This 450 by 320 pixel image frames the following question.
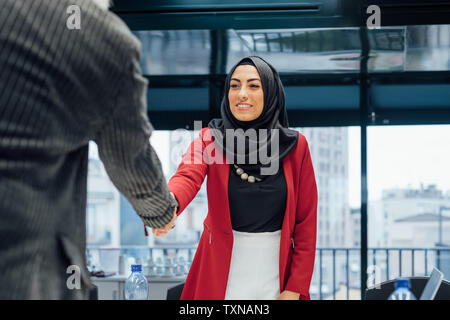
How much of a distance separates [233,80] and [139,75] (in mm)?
1094

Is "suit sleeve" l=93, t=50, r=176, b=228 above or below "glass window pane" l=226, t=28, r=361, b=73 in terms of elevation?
below

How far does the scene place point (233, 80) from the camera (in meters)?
1.80

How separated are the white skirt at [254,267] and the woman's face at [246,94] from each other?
1.34ft

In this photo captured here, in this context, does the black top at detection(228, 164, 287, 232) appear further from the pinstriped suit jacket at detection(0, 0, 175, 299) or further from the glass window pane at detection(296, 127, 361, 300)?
the glass window pane at detection(296, 127, 361, 300)

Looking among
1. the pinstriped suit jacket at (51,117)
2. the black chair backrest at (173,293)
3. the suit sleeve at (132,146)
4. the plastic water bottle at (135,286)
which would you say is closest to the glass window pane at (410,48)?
the black chair backrest at (173,293)

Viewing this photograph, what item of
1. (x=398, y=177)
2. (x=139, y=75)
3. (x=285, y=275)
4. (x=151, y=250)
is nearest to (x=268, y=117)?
(x=285, y=275)

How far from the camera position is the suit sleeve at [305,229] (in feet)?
5.43

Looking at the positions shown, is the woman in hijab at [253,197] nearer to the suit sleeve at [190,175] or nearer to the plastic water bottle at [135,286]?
the suit sleeve at [190,175]

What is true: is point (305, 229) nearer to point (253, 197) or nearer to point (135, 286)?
point (253, 197)

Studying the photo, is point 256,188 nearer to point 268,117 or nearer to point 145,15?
point 268,117

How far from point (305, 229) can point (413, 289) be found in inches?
20.0

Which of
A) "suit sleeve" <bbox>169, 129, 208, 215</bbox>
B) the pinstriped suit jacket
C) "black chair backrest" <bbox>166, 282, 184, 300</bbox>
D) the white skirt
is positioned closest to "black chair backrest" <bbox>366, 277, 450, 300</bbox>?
the white skirt

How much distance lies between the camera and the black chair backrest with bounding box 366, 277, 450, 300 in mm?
1712

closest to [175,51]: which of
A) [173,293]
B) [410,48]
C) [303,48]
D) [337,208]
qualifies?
[303,48]
